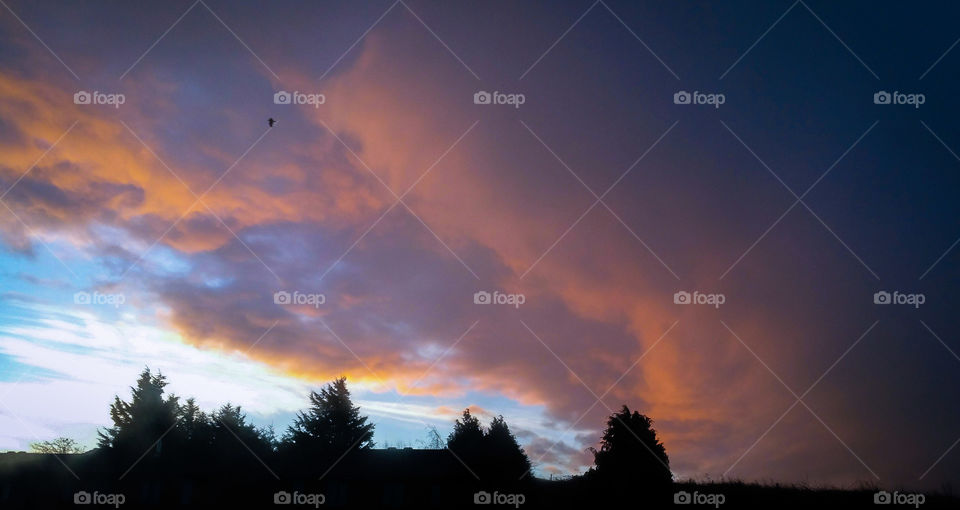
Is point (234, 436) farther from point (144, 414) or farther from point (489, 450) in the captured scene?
point (489, 450)

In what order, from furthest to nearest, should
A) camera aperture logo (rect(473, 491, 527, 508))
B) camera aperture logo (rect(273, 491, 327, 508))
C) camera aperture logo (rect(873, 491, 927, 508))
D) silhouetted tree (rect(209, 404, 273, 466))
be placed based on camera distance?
silhouetted tree (rect(209, 404, 273, 466)), camera aperture logo (rect(273, 491, 327, 508)), camera aperture logo (rect(473, 491, 527, 508)), camera aperture logo (rect(873, 491, 927, 508))

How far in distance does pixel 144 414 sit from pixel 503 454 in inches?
2077

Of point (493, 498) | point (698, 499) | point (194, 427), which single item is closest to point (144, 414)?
point (194, 427)

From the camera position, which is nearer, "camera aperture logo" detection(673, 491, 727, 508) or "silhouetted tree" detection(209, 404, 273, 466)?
"camera aperture logo" detection(673, 491, 727, 508)

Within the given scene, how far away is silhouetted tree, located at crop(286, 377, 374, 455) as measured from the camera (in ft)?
207

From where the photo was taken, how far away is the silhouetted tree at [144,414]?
220 ft

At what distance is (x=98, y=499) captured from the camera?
4209 centimetres

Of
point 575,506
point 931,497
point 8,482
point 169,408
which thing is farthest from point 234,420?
point 931,497

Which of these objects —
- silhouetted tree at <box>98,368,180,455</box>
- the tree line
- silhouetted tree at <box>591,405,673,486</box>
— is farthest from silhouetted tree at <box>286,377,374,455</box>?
silhouetted tree at <box>591,405,673,486</box>

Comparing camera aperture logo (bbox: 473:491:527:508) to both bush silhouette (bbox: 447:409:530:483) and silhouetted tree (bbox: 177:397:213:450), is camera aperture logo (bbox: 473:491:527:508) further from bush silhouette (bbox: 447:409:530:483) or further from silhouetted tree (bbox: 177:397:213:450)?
silhouetted tree (bbox: 177:397:213:450)

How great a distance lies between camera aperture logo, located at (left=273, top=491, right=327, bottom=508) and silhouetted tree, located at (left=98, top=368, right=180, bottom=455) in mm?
35478

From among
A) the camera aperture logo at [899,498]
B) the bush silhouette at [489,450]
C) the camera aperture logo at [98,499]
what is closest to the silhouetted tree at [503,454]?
the bush silhouette at [489,450]

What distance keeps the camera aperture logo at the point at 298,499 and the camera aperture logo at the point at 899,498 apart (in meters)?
36.1

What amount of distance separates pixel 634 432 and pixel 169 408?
64.7m
